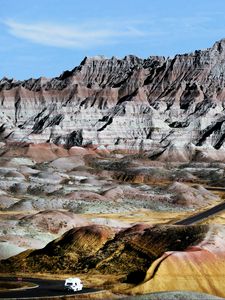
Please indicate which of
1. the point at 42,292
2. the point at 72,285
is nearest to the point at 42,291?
the point at 42,292

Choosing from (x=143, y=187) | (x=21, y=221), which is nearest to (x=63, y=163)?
(x=143, y=187)

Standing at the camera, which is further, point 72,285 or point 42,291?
point 42,291

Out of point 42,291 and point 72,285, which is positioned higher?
point 72,285

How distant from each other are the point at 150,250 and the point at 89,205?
54.4 meters

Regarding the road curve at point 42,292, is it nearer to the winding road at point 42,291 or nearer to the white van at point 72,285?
the winding road at point 42,291

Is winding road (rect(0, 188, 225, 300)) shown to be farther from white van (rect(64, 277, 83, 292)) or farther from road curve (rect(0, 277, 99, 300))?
white van (rect(64, 277, 83, 292))

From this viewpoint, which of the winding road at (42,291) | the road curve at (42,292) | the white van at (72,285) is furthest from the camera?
the white van at (72,285)

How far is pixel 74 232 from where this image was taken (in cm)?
6341

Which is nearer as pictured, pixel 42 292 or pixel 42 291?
pixel 42 292

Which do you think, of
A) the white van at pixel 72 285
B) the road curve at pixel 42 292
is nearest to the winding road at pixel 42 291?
the road curve at pixel 42 292

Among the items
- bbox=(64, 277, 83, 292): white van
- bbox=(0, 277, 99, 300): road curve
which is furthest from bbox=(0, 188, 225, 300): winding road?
bbox=(64, 277, 83, 292): white van

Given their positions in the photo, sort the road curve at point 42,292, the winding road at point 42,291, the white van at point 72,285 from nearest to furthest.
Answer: the road curve at point 42,292
the winding road at point 42,291
the white van at point 72,285

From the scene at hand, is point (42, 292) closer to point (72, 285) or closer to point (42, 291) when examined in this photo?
point (42, 291)

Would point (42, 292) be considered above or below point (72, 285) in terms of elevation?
below
